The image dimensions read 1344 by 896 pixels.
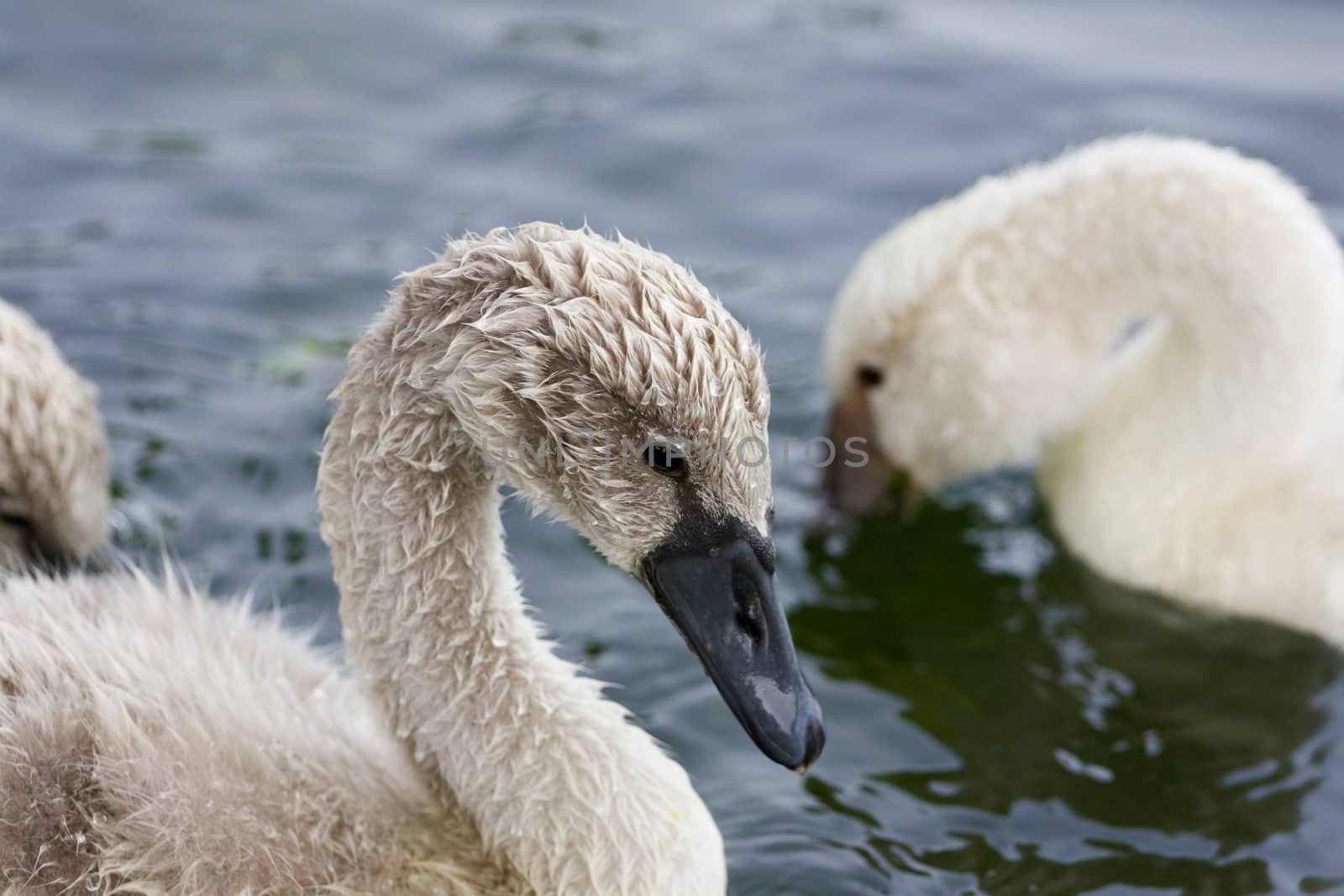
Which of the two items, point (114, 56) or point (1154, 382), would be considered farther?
point (114, 56)

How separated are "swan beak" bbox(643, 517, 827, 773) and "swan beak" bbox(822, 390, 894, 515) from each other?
8.73 feet

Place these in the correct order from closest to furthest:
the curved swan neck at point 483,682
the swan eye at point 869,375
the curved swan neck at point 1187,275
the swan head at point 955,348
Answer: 1. the curved swan neck at point 483,682
2. the curved swan neck at point 1187,275
3. the swan head at point 955,348
4. the swan eye at point 869,375

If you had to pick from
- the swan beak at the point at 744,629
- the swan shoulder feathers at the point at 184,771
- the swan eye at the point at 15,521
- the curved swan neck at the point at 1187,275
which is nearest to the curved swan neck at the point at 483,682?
the swan shoulder feathers at the point at 184,771

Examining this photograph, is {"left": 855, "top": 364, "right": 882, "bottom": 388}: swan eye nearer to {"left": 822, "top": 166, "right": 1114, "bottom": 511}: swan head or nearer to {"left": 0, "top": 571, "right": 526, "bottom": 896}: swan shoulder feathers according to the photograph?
{"left": 822, "top": 166, "right": 1114, "bottom": 511}: swan head

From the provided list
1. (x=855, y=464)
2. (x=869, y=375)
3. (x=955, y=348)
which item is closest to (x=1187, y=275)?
(x=955, y=348)

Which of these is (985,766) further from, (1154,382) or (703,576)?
(703,576)

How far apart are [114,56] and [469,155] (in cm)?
228

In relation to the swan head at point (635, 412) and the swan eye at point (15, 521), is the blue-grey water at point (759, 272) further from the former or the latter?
the swan head at point (635, 412)

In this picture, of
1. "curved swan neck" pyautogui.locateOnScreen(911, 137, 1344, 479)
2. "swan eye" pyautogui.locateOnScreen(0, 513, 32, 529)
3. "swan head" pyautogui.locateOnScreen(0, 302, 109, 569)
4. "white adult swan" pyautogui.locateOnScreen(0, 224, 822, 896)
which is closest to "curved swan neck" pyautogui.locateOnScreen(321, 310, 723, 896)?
"white adult swan" pyautogui.locateOnScreen(0, 224, 822, 896)

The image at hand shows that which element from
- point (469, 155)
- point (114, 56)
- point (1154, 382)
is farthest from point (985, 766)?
point (114, 56)

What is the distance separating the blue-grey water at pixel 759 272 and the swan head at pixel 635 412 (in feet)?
4.60

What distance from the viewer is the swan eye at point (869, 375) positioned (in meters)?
5.73

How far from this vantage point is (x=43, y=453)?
4.64 m

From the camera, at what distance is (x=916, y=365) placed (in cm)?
566
